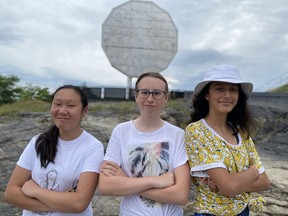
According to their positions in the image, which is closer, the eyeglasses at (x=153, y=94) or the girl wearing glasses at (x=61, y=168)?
the girl wearing glasses at (x=61, y=168)

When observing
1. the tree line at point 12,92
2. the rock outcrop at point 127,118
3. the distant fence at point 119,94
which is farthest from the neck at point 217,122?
the tree line at point 12,92

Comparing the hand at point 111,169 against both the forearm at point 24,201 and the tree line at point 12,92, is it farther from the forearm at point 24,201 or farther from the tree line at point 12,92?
the tree line at point 12,92

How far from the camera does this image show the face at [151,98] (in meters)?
2.28

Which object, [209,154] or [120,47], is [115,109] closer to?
[120,47]

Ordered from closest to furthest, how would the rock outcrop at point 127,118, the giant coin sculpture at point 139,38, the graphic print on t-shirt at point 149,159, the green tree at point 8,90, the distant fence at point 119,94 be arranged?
the graphic print on t-shirt at point 149,159, the rock outcrop at point 127,118, the distant fence at point 119,94, the giant coin sculpture at point 139,38, the green tree at point 8,90

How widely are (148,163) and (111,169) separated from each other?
0.82 feet

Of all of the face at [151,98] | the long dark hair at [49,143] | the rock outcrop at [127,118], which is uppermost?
the face at [151,98]

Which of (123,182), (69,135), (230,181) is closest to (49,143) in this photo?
(69,135)

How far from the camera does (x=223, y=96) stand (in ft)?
7.86

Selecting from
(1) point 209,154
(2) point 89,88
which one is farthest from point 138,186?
(2) point 89,88

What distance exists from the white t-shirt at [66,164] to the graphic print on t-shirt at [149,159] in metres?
0.25

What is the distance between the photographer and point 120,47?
1734 cm

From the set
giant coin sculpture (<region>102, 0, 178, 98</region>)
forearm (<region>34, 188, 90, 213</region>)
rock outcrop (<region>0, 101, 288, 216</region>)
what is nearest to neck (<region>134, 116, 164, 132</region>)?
forearm (<region>34, 188, 90, 213</region>)

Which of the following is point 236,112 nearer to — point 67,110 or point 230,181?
point 230,181
